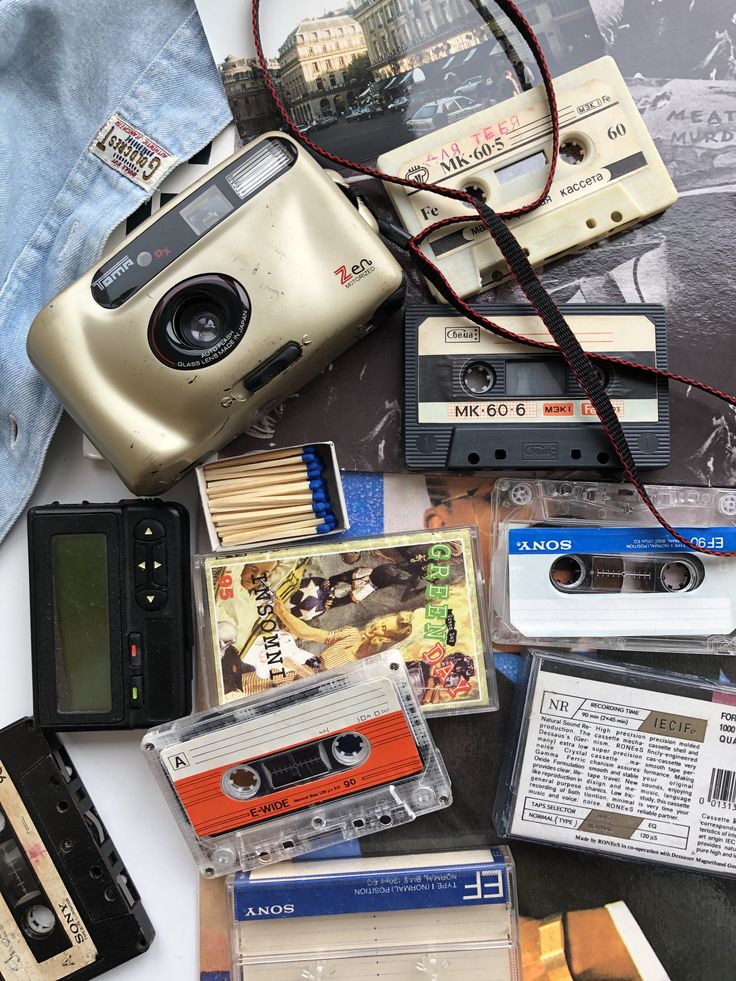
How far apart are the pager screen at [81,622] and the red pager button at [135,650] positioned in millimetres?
33

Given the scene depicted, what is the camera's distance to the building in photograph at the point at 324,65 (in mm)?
1159

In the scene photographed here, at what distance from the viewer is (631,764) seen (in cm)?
111

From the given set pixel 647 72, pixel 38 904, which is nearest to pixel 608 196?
pixel 647 72

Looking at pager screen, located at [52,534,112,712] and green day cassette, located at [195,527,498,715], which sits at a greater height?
pager screen, located at [52,534,112,712]

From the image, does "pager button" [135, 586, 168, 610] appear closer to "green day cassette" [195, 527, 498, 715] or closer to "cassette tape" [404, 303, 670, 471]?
"green day cassette" [195, 527, 498, 715]

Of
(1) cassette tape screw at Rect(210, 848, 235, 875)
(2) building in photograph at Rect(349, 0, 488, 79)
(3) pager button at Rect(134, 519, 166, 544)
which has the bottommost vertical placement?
(1) cassette tape screw at Rect(210, 848, 235, 875)

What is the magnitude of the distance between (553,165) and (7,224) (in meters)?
0.74

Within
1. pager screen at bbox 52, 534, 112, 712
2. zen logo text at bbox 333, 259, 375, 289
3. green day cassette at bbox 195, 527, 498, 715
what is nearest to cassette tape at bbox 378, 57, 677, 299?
zen logo text at bbox 333, 259, 375, 289

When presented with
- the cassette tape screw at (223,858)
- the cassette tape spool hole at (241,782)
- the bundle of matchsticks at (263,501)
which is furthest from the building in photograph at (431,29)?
the cassette tape screw at (223,858)

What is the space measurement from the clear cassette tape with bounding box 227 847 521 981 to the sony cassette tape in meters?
0.14

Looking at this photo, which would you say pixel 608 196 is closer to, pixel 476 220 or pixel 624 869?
pixel 476 220

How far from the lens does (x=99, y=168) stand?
1.15 meters

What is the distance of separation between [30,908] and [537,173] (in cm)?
123

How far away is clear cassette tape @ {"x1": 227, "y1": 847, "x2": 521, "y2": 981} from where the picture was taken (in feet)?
3.60
